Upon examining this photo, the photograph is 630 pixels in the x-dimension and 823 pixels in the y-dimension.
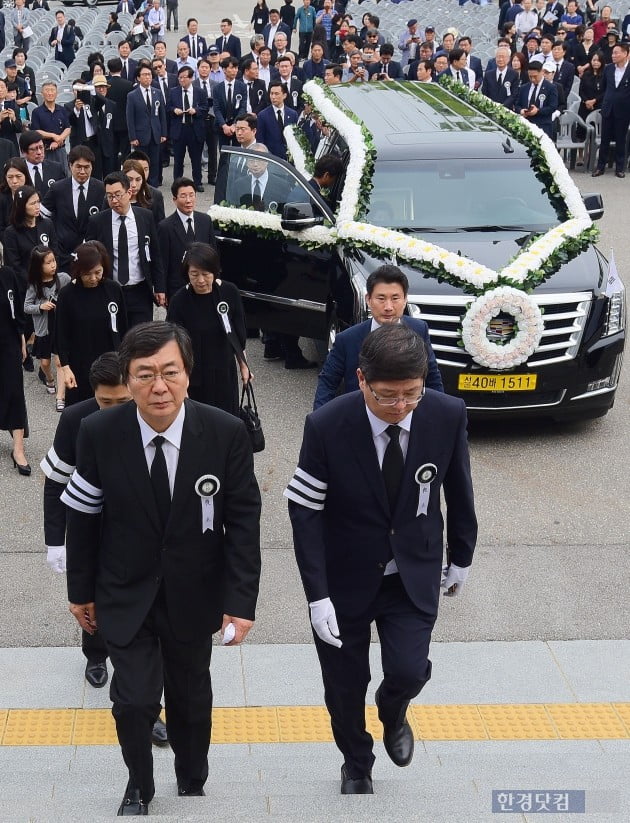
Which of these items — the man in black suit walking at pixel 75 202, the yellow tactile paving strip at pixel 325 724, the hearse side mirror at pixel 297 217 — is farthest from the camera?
the man in black suit walking at pixel 75 202

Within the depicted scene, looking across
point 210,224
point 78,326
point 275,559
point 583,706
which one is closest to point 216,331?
point 78,326

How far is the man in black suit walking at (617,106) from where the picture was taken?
19219 mm

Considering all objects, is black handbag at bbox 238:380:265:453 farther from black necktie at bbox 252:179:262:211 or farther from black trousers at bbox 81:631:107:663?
black necktie at bbox 252:179:262:211

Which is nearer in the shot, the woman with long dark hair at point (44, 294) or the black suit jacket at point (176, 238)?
the woman with long dark hair at point (44, 294)

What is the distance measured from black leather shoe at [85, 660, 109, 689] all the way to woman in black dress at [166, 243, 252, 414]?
2.67m

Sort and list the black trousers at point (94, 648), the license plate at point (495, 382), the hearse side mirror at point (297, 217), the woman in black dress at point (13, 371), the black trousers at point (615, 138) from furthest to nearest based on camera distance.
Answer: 1. the black trousers at point (615, 138)
2. the hearse side mirror at point (297, 217)
3. the license plate at point (495, 382)
4. the woman in black dress at point (13, 371)
5. the black trousers at point (94, 648)

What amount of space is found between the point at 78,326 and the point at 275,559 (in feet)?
7.09

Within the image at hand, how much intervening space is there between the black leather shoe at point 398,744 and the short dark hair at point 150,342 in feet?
5.52

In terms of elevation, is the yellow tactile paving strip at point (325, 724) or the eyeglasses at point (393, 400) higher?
the eyeglasses at point (393, 400)

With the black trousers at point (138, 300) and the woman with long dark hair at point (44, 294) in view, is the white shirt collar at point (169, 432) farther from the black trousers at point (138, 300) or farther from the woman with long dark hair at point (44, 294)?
the black trousers at point (138, 300)

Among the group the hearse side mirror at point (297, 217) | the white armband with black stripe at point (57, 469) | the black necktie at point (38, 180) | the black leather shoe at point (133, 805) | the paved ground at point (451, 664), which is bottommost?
the paved ground at point (451, 664)

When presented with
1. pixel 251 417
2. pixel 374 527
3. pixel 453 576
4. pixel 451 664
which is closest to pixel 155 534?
pixel 374 527

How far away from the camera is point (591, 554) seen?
7.51 meters

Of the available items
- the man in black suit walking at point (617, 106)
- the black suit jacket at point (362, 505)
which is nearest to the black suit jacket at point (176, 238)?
the black suit jacket at point (362, 505)
